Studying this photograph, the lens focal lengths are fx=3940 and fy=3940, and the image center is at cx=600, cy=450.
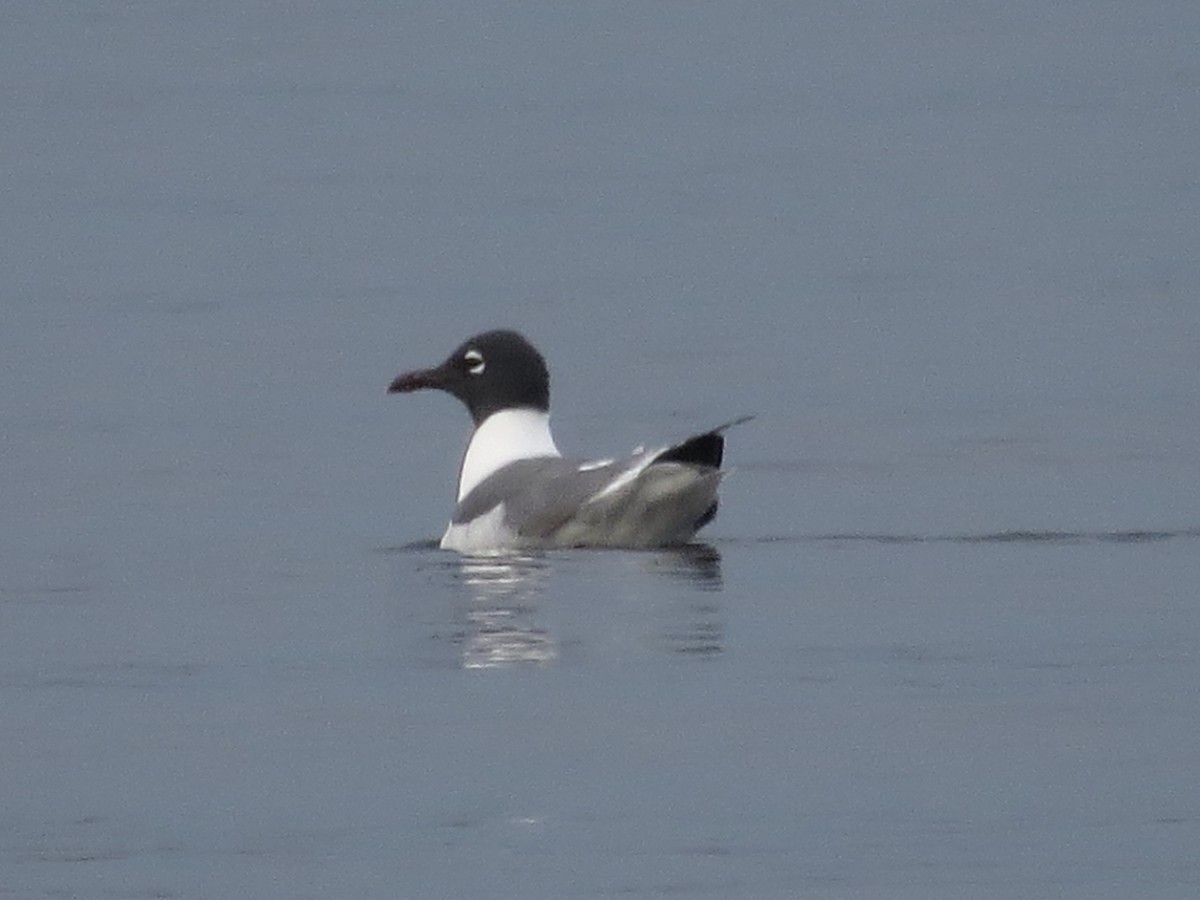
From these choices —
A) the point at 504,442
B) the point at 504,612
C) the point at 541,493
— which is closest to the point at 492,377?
the point at 504,442

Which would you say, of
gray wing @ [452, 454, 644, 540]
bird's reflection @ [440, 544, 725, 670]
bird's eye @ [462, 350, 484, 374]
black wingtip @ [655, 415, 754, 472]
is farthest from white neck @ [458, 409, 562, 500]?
black wingtip @ [655, 415, 754, 472]

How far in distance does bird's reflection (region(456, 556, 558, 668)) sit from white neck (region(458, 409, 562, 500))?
124 cm

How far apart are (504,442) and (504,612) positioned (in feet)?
10.6

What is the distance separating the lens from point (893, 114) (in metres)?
52.6

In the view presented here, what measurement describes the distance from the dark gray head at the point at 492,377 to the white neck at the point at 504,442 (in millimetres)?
59

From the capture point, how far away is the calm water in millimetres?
10102

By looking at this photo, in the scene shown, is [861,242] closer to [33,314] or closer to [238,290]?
[238,290]

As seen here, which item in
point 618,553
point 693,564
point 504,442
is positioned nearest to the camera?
point 693,564

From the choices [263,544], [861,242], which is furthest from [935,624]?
[861,242]

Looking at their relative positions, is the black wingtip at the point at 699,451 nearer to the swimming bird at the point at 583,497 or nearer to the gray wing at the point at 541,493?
the swimming bird at the point at 583,497

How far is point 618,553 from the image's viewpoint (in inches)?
610

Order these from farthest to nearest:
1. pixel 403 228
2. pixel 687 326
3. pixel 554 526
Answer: pixel 403 228, pixel 687 326, pixel 554 526

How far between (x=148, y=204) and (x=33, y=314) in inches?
502

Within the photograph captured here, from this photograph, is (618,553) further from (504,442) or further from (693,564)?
(504,442)
